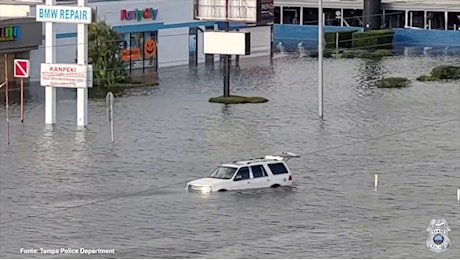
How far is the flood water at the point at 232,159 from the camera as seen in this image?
86.2ft

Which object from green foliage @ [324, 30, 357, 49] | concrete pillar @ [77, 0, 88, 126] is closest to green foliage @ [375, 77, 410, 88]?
concrete pillar @ [77, 0, 88, 126]

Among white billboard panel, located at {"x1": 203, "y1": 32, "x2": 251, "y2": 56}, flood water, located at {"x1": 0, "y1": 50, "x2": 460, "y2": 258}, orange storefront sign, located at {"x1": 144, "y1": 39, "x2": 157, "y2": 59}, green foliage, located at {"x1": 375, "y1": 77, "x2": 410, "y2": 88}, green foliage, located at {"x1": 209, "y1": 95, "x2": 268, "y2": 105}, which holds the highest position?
white billboard panel, located at {"x1": 203, "y1": 32, "x2": 251, "y2": 56}

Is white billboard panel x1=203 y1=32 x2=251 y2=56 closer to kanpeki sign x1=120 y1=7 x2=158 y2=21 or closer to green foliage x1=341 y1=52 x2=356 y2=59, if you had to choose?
kanpeki sign x1=120 y1=7 x2=158 y2=21

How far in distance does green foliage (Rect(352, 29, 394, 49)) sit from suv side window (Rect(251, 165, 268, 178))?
144 feet

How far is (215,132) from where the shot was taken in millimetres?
42344

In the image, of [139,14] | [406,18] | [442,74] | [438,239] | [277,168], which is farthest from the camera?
[406,18]

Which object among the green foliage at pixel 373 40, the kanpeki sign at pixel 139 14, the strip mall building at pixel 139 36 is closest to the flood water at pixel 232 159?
the strip mall building at pixel 139 36

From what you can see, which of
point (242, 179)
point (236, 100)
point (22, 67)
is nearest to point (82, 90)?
point (22, 67)

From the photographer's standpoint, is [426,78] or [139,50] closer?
[426,78]

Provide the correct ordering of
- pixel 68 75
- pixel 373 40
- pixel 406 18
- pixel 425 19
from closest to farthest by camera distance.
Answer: pixel 68 75 < pixel 373 40 < pixel 406 18 < pixel 425 19

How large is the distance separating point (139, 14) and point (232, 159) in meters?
27.3

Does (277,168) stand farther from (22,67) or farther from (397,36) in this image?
(397,36)

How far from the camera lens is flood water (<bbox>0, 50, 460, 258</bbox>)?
86.2 feet

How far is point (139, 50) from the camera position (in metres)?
63.3
